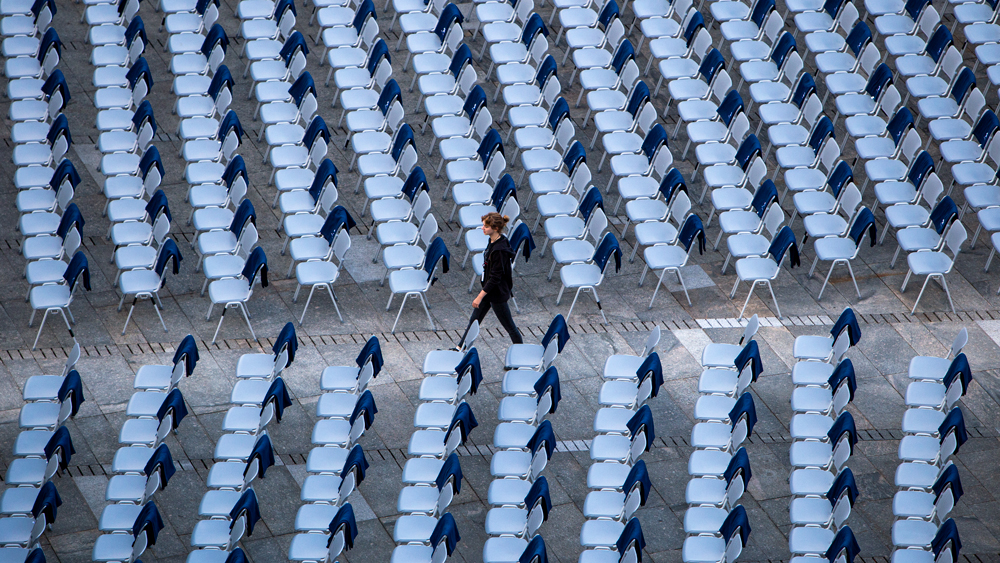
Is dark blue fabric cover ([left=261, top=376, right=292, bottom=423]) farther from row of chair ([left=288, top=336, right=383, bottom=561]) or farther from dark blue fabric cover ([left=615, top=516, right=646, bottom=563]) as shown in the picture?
dark blue fabric cover ([left=615, top=516, right=646, bottom=563])

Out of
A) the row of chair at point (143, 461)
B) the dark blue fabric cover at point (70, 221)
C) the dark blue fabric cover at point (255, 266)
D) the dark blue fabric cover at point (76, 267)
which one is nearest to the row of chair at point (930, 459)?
the row of chair at point (143, 461)

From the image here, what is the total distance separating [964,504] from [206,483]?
6026 mm

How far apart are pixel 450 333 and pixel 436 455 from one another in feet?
6.31

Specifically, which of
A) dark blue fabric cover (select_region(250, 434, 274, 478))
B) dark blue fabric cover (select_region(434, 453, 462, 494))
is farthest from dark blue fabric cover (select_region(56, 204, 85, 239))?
dark blue fabric cover (select_region(434, 453, 462, 494))

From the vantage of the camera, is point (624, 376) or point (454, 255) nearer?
point (624, 376)

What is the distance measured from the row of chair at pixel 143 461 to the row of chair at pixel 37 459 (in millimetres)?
410

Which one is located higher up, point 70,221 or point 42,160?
point 42,160

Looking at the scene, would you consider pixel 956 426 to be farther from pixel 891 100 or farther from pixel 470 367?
pixel 891 100

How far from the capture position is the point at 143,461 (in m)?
10.3

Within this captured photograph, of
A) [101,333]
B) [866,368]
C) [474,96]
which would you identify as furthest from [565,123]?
[101,333]

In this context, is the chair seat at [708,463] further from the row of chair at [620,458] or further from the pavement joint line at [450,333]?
the pavement joint line at [450,333]

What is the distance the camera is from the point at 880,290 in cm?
1303

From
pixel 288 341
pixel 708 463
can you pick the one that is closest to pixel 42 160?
pixel 288 341

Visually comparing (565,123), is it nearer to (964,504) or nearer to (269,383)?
(269,383)
